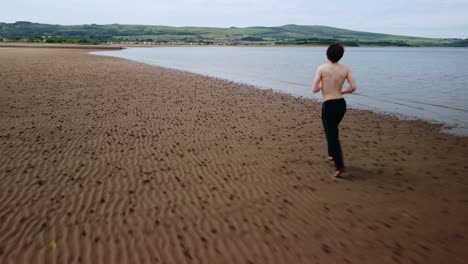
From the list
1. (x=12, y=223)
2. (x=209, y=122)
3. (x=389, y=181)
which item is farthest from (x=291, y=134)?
(x=12, y=223)

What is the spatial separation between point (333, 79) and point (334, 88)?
0.63 feet

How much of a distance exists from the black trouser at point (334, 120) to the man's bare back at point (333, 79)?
0.48 feet

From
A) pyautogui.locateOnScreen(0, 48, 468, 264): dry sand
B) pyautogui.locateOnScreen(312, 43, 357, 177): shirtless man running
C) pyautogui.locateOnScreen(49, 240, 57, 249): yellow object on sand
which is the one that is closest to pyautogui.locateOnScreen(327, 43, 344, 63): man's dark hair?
pyautogui.locateOnScreen(312, 43, 357, 177): shirtless man running

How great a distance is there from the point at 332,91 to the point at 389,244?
3289 millimetres

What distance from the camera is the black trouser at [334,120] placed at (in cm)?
721

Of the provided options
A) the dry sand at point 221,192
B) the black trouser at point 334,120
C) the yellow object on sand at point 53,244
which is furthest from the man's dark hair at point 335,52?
the yellow object on sand at point 53,244

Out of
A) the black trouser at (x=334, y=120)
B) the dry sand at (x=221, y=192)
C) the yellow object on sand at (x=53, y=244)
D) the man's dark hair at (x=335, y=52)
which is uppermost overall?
the man's dark hair at (x=335, y=52)

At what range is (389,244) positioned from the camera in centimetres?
496

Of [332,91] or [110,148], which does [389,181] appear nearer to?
[332,91]

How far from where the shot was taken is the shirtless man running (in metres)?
6.92

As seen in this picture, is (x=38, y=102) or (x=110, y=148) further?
(x=38, y=102)

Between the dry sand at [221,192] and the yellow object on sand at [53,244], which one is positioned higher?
the yellow object on sand at [53,244]

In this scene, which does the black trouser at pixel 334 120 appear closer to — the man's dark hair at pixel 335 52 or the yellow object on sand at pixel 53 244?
the man's dark hair at pixel 335 52

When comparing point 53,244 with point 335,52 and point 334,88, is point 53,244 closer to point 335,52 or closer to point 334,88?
point 334,88
